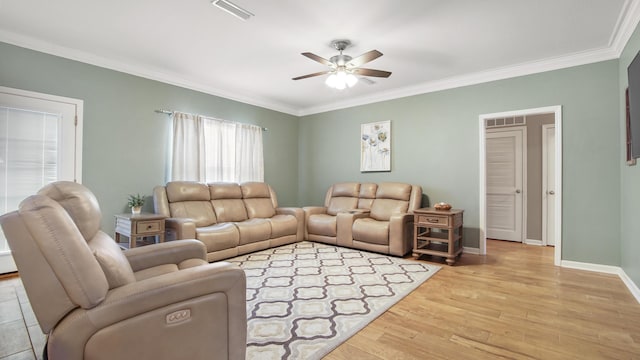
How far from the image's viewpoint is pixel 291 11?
269 centimetres

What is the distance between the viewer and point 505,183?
18.0ft

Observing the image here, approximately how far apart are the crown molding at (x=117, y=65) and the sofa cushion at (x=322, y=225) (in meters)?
2.38

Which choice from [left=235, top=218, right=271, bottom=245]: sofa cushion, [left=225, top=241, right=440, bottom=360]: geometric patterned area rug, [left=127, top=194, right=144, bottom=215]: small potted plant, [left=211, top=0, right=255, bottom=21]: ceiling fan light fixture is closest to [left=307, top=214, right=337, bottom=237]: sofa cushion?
[left=225, top=241, right=440, bottom=360]: geometric patterned area rug

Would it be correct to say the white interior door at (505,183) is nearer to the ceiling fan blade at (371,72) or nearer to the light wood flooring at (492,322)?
the light wood flooring at (492,322)

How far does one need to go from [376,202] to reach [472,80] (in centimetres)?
227

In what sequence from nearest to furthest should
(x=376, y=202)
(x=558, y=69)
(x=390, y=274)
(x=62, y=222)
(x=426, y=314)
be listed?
(x=62, y=222) → (x=426, y=314) → (x=390, y=274) → (x=558, y=69) → (x=376, y=202)

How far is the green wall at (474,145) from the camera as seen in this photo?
3459mm

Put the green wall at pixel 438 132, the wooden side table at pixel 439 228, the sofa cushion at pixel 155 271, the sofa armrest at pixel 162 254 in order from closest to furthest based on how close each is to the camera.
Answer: the sofa cushion at pixel 155 271 → the sofa armrest at pixel 162 254 → the green wall at pixel 438 132 → the wooden side table at pixel 439 228

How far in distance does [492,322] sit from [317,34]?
2.99 meters

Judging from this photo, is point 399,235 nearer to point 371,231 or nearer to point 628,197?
point 371,231

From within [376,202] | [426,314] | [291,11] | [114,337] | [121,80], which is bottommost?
[426,314]

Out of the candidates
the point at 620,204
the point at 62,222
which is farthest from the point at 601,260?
the point at 62,222

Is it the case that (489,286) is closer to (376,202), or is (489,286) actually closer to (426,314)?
(426,314)

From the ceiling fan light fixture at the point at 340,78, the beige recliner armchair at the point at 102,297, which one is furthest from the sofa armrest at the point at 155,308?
the ceiling fan light fixture at the point at 340,78
